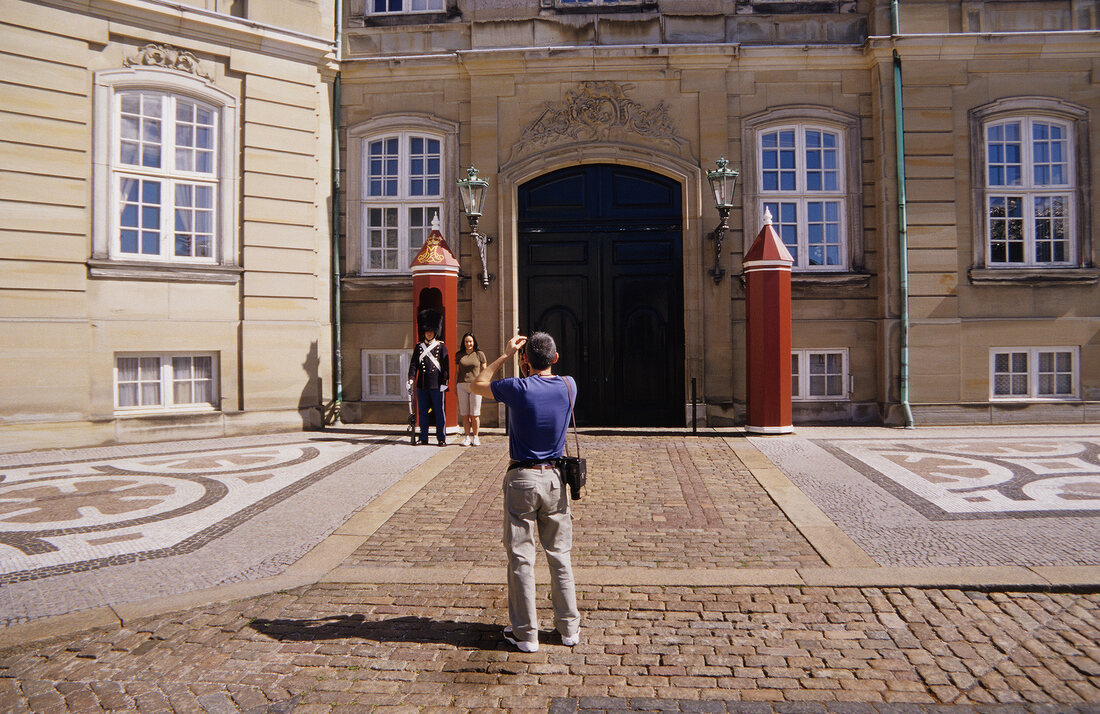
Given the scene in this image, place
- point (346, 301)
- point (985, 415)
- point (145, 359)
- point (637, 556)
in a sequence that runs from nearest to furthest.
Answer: point (637, 556)
point (145, 359)
point (985, 415)
point (346, 301)

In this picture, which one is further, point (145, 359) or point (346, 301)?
point (346, 301)

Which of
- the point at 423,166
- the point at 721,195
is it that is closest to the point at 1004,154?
the point at 721,195

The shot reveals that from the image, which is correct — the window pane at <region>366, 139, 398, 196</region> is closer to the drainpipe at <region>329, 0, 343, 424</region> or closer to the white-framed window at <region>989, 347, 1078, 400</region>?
the drainpipe at <region>329, 0, 343, 424</region>

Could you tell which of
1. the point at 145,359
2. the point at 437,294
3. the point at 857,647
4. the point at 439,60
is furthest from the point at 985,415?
the point at 145,359

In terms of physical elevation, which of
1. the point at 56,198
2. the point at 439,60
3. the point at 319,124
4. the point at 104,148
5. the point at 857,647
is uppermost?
the point at 439,60

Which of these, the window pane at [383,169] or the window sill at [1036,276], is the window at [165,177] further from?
the window sill at [1036,276]

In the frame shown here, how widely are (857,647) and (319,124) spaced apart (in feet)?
41.0

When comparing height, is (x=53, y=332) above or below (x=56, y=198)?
below

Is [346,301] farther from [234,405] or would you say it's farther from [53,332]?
[53,332]

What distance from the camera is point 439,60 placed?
13.7 metres

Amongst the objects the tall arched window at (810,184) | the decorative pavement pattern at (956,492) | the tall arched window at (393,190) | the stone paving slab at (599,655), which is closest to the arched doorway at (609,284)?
the tall arched window at (810,184)

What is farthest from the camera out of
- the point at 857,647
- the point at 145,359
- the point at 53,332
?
the point at 145,359

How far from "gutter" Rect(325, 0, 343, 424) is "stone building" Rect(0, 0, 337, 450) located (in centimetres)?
21

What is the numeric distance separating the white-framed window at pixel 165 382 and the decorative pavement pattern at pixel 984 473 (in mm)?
9468
